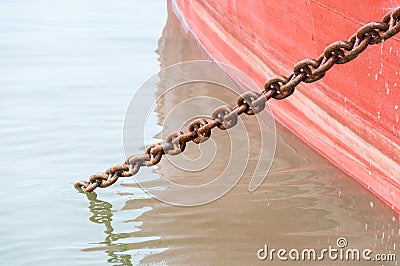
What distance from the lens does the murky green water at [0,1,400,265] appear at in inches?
151

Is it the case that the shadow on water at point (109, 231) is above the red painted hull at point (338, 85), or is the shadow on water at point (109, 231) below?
below

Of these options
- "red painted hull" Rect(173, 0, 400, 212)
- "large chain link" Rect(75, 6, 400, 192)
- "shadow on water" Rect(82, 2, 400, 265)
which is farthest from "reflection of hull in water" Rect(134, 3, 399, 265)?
"large chain link" Rect(75, 6, 400, 192)

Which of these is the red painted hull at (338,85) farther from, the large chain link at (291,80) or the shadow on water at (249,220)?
the large chain link at (291,80)

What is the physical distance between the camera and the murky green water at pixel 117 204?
3842 mm

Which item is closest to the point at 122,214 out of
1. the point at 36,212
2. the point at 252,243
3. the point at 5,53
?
the point at 36,212

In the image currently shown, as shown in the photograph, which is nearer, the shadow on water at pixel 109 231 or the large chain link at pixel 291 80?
the large chain link at pixel 291 80

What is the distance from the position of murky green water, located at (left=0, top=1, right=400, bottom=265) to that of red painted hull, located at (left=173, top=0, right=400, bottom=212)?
177 millimetres

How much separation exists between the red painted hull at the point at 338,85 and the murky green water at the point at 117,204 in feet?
0.58

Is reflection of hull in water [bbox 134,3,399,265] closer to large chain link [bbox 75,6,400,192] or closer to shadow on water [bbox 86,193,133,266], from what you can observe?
shadow on water [bbox 86,193,133,266]

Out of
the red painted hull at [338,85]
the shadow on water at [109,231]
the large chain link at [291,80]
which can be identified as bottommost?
the shadow on water at [109,231]

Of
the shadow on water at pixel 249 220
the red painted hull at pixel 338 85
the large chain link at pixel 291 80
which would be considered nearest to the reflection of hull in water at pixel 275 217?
the shadow on water at pixel 249 220

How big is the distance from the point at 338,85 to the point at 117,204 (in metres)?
1.54

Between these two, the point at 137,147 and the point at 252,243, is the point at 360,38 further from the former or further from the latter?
the point at 137,147

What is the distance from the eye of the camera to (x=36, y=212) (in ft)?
14.2
